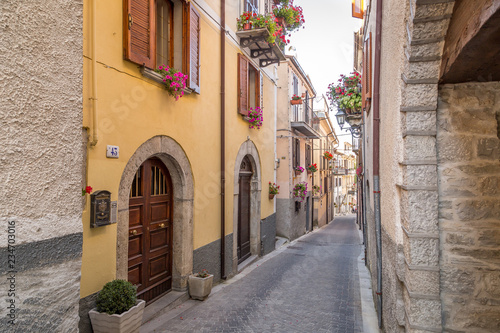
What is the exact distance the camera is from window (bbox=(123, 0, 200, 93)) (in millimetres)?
5004

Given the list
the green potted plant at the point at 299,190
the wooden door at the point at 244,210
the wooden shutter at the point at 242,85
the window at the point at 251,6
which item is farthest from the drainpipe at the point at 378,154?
the green potted plant at the point at 299,190

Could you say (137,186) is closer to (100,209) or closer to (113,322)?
(100,209)

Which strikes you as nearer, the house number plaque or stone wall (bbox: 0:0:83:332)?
stone wall (bbox: 0:0:83:332)

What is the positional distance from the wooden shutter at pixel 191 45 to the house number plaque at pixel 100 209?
2786 millimetres

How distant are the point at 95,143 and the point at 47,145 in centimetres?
246

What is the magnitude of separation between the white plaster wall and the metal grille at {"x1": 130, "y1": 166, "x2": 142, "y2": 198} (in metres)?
3.30

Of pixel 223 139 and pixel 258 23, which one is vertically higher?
pixel 258 23

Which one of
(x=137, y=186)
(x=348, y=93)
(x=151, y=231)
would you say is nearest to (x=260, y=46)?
(x=348, y=93)

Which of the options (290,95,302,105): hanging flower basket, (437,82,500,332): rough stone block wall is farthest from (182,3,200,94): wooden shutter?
(290,95,302,105): hanging flower basket

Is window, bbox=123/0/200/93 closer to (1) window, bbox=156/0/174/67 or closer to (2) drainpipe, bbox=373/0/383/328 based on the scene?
(1) window, bbox=156/0/174/67

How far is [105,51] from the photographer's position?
14.6ft

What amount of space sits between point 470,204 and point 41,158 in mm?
3237

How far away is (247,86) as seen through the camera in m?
9.38

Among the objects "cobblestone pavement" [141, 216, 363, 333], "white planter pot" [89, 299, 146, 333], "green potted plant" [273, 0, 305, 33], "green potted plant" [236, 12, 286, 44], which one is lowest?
"cobblestone pavement" [141, 216, 363, 333]
